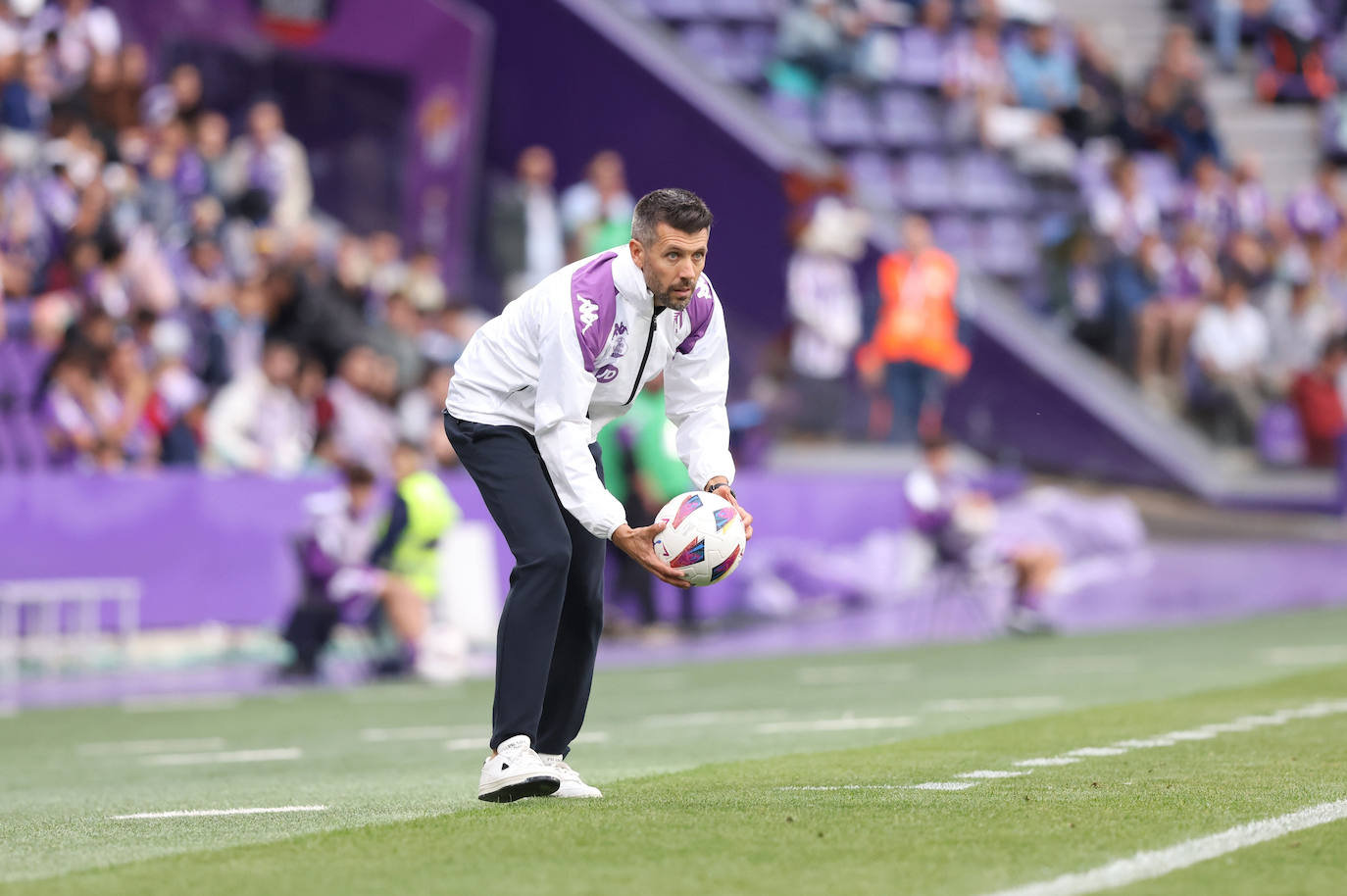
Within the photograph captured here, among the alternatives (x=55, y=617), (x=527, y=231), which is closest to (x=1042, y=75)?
(x=527, y=231)

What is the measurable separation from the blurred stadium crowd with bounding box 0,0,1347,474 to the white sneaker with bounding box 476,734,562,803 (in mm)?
8871

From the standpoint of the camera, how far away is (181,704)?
13.3 metres

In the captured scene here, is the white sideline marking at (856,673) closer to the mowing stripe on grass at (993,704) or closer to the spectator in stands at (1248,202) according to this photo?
the mowing stripe on grass at (993,704)

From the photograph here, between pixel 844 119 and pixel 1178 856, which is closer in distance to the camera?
pixel 1178 856

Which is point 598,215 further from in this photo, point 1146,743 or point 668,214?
point 668,214

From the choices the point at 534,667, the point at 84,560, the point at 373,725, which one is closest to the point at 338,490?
the point at 84,560

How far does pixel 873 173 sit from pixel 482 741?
52.5 ft

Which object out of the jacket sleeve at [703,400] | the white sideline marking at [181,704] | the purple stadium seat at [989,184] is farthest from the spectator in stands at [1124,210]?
the jacket sleeve at [703,400]

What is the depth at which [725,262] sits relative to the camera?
22.5 meters

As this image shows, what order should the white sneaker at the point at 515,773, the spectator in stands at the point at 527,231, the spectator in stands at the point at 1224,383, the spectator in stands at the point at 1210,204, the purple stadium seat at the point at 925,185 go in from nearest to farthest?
the white sneaker at the point at 515,773
the spectator in stands at the point at 527,231
the spectator in stands at the point at 1224,383
the purple stadium seat at the point at 925,185
the spectator in stands at the point at 1210,204

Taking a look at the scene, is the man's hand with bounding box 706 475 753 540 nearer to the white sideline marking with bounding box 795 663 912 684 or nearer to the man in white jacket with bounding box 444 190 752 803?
the man in white jacket with bounding box 444 190 752 803

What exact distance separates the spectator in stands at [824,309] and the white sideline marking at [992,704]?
25.8 ft

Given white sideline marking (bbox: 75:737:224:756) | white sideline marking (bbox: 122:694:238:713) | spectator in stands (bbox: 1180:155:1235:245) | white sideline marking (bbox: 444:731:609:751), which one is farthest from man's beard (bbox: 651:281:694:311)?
spectator in stands (bbox: 1180:155:1235:245)

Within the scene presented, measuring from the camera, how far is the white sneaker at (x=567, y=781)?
709 centimetres
